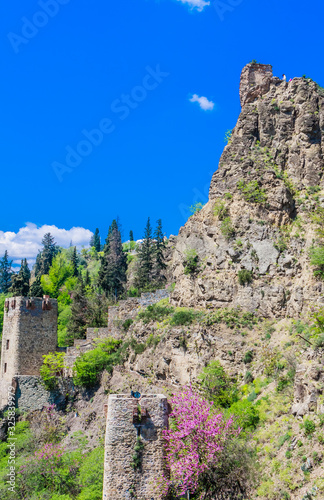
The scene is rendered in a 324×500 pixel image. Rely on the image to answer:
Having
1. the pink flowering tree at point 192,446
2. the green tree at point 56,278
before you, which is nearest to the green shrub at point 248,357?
the pink flowering tree at point 192,446

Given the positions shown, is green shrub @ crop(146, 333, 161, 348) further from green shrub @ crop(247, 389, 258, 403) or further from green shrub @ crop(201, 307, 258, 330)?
green shrub @ crop(247, 389, 258, 403)

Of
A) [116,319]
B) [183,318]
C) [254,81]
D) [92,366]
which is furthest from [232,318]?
[254,81]

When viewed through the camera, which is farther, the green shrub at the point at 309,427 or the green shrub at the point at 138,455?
the green shrub at the point at 309,427

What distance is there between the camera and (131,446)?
14.7 metres

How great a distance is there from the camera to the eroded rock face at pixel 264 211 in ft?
88.6

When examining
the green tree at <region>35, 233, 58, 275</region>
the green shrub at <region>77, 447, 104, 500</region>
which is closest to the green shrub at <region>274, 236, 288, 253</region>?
the green shrub at <region>77, 447, 104, 500</region>

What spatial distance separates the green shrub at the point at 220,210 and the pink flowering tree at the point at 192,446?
1436cm

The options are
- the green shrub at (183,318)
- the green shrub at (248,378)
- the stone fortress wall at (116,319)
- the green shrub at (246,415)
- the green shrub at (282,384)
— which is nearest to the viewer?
the green shrub at (246,415)

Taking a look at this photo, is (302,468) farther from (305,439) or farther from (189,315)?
(189,315)

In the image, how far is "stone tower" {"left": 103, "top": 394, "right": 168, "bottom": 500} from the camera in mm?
14516

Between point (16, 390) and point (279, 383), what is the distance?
19.6 meters

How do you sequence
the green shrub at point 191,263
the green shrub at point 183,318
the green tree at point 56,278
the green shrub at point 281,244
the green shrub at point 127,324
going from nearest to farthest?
the green shrub at point 183,318 → the green shrub at point 281,244 → the green shrub at point 191,263 → the green shrub at point 127,324 → the green tree at point 56,278

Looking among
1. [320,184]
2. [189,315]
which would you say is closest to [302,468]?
[189,315]

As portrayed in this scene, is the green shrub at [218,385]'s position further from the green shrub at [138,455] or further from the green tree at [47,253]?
the green tree at [47,253]
